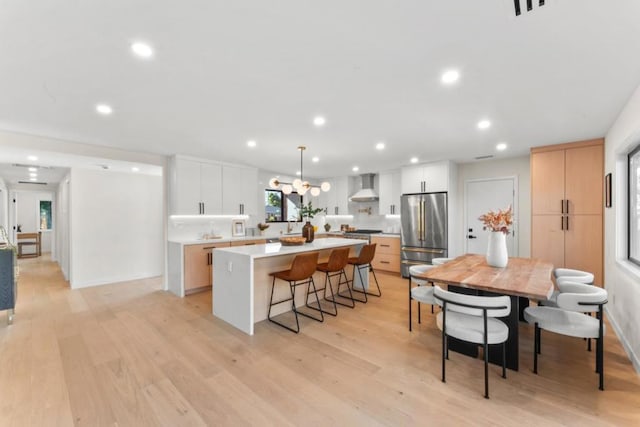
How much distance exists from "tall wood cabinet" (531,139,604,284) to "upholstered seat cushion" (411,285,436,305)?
8.55ft

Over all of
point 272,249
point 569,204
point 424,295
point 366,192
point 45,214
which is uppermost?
point 366,192

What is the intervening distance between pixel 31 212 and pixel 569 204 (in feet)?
48.2

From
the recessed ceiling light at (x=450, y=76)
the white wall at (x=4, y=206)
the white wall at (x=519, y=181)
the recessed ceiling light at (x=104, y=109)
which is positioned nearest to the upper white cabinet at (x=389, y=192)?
the white wall at (x=519, y=181)

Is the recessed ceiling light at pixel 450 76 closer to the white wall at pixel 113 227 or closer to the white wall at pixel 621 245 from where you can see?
the white wall at pixel 621 245

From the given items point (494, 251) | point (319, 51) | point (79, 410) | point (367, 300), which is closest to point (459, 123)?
point (494, 251)

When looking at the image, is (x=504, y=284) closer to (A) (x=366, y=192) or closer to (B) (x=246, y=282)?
(B) (x=246, y=282)

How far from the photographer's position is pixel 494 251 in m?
3.06

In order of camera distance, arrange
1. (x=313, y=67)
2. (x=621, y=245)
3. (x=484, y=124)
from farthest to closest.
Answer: (x=484, y=124), (x=621, y=245), (x=313, y=67)

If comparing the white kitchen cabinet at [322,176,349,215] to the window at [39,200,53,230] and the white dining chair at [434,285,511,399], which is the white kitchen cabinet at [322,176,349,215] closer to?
the white dining chair at [434,285,511,399]

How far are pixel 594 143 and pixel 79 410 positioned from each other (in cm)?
650

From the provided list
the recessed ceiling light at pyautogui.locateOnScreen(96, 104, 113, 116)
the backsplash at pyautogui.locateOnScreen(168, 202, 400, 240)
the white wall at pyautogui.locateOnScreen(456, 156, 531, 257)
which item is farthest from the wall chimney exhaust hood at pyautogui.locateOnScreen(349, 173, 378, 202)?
the recessed ceiling light at pyautogui.locateOnScreen(96, 104, 113, 116)

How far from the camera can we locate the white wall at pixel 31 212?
364 inches

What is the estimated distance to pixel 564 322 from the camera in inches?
90.4

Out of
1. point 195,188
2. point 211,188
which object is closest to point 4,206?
point 195,188
